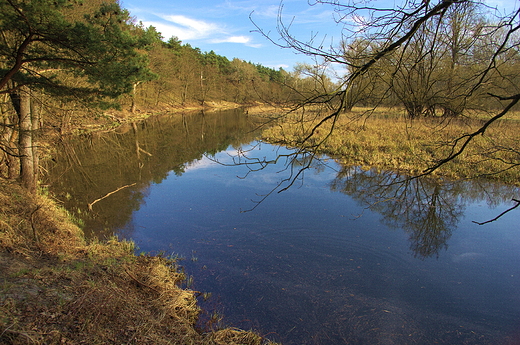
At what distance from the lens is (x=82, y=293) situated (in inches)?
111

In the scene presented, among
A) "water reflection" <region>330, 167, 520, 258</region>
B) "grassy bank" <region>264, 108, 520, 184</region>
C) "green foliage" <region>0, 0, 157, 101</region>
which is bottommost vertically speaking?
"water reflection" <region>330, 167, 520, 258</region>

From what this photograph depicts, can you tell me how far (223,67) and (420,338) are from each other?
56.9 meters

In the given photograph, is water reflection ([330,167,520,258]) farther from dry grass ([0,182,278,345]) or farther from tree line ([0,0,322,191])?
tree line ([0,0,322,191])

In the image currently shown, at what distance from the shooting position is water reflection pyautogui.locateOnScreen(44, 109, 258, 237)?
6.98m

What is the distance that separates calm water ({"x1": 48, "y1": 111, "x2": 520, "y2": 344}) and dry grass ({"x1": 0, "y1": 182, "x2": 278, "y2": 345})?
549 millimetres

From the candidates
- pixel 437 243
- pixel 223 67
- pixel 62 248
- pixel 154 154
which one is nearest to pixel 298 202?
pixel 437 243

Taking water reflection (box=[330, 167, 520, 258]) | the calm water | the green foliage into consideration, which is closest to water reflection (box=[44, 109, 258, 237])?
the calm water

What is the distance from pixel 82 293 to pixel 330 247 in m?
4.05

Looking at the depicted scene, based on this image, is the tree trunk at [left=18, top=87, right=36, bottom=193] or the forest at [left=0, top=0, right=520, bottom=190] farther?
the tree trunk at [left=18, top=87, right=36, bottom=193]

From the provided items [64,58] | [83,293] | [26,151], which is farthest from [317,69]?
[26,151]

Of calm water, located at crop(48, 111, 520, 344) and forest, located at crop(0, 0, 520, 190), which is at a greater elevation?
forest, located at crop(0, 0, 520, 190)

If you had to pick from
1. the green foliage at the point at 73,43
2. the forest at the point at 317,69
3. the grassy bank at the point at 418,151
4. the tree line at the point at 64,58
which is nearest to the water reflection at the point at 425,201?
the grassy bank at the point at 418,151

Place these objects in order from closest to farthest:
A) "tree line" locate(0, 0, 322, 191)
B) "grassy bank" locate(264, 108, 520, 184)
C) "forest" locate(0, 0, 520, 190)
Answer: "forest" locate(0, 0, 520, 190) < "tree line" locate(0, 0, 322, 191) < "grassy bank" locate(264, 108, 520, 184)

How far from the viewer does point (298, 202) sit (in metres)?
7.81
